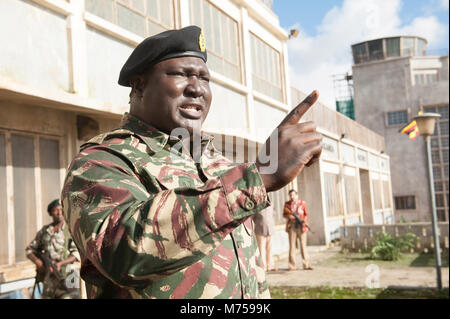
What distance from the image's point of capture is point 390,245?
10.1 metres

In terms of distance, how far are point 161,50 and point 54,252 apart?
4.08 meters

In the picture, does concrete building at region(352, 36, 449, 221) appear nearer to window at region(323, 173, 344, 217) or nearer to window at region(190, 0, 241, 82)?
window at region(323, 173, 344, 217)

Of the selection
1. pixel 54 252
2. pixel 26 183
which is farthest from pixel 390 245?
pixel 26 183

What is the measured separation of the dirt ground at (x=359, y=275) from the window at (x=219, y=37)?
422cm

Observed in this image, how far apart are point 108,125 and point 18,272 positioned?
210 centimetres

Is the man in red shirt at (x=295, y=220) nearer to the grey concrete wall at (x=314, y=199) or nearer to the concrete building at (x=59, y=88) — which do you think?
the concrete building at (x=59, y=88)

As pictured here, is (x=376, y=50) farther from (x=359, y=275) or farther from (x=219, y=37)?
(x=359, y=275)

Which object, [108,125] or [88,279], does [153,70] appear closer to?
[88,279]

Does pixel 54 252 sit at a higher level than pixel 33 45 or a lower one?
lower

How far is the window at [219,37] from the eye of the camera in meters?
8.78

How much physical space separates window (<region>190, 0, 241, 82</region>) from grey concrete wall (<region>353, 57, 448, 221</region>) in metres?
16.7
